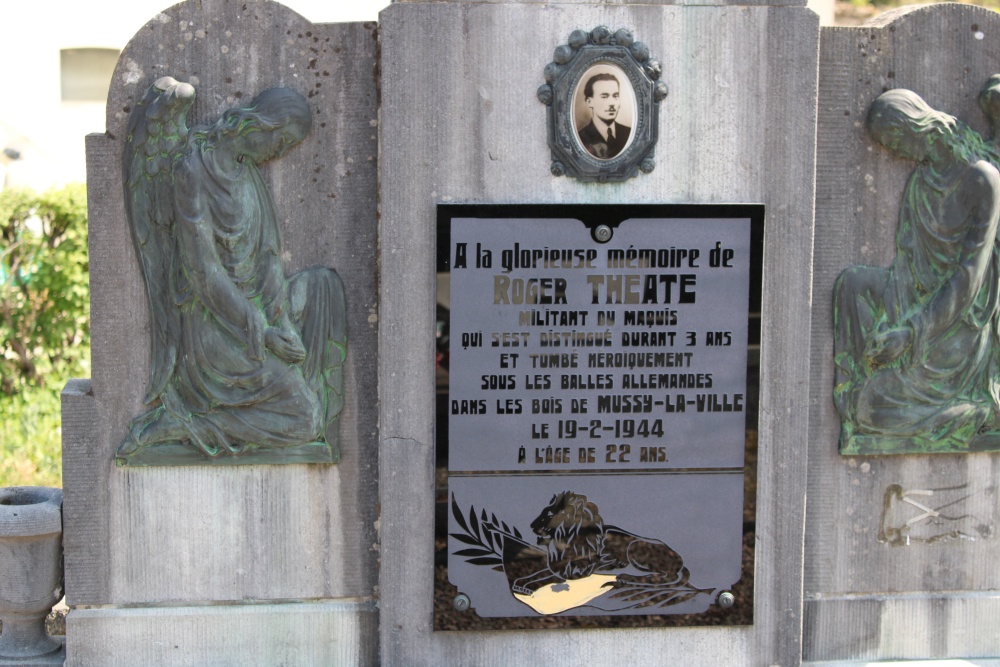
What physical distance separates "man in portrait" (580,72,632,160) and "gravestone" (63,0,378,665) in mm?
822

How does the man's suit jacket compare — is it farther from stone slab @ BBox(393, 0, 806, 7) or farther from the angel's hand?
the angel's hand

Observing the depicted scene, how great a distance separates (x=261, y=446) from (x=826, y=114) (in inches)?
99.7

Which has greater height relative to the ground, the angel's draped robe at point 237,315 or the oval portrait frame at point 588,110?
the oval portrait frame at point 588,110

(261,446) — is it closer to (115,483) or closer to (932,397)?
(115,483)

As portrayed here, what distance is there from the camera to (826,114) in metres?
4.88

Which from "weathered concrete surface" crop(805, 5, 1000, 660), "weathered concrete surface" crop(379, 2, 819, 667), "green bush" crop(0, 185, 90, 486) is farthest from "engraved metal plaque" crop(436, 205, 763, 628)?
"green bush" crop(0, 185, 90, 486)

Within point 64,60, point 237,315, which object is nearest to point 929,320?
point 237,315

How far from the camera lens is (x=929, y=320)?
4867mm

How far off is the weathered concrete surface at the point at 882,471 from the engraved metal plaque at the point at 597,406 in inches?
15.6

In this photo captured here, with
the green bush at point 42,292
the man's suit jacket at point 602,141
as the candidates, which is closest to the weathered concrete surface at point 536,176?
the man's suit jacket at point 602,141

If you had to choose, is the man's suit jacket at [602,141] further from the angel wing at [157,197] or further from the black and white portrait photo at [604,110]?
the angel wing at [157,197]

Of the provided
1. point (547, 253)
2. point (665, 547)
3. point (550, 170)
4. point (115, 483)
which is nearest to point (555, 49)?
point (550, 170)

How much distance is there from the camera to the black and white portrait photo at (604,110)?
15.1ft

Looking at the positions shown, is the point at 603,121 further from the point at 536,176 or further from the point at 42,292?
Answer: the point at 42,292
